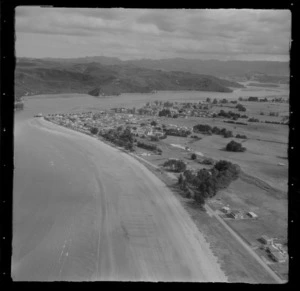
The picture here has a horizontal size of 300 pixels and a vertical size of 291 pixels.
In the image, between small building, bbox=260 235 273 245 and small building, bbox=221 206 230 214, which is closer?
small building, bbox=260 235 273 245

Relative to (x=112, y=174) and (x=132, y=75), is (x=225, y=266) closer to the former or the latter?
(x=112, y=174)

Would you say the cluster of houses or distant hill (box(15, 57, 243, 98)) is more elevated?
distant hill (box(15, 57, 243, 98))

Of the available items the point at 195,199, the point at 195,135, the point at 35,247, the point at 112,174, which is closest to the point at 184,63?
the point at 112,174

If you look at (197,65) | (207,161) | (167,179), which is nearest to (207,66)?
(197,65)

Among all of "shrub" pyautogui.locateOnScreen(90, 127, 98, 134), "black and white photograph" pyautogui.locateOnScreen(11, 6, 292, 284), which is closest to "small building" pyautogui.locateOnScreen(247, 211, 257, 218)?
"black and white photograph" pyautogui.locateOnScreen(11, 6, 292, 284)

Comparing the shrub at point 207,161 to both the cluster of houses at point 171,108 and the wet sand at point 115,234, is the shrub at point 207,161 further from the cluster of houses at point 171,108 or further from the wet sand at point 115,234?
the wet sand at point 115,234

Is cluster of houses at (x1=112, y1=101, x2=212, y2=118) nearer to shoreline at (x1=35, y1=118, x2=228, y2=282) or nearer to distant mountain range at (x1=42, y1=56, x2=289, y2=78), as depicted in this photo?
shoreline at (x1=35, y1=118, x2=228, y2=282)
